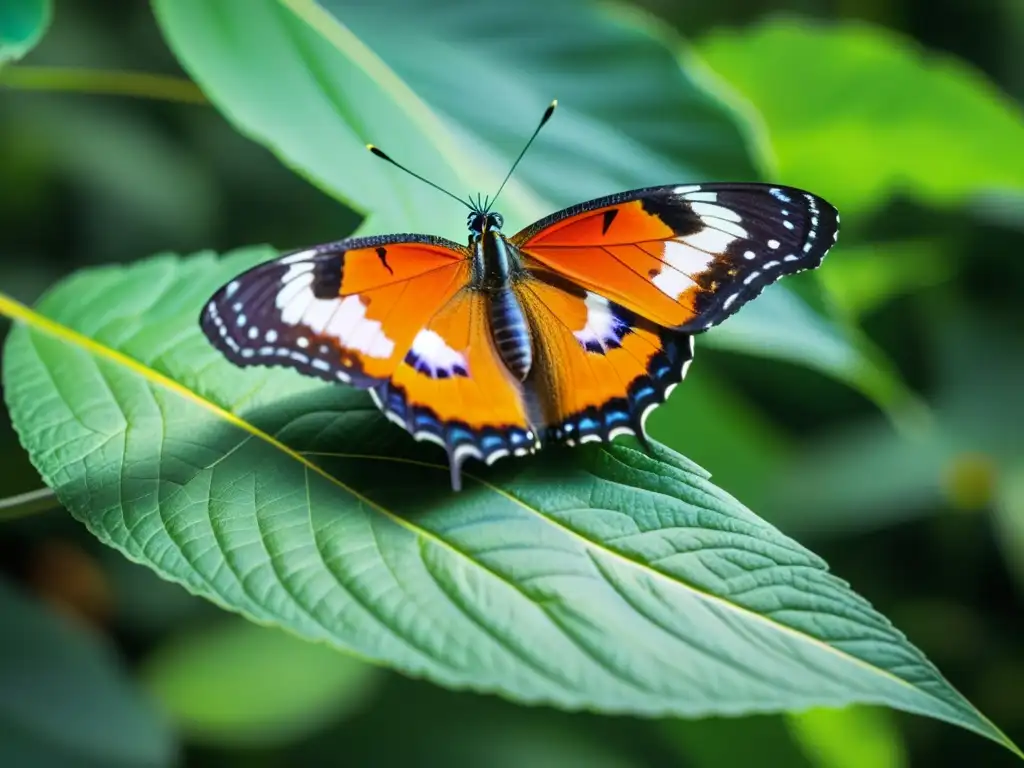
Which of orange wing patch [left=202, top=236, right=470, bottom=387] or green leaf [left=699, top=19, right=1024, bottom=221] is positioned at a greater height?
green leaf [left=699, top=19, right=1024, bottom=221]

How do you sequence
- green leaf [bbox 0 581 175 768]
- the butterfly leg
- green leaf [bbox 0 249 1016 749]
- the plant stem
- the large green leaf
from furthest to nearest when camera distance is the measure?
green leaf [bbox 0 581 175 768] → the plant stem → the large green leaf → the butterfly leg → green leaf [bbox 0 249 1016 749]

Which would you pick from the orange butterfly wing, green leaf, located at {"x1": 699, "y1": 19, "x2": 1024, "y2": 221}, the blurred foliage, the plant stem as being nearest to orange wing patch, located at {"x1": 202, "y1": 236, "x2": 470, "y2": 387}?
the orange butterfly wing

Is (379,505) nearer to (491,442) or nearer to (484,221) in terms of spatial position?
(491,442)

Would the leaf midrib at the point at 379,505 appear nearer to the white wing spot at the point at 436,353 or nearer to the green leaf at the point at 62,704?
the white wing spot at the point at 436,353

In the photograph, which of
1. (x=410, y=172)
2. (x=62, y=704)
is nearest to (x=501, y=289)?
(x=410, y=172)

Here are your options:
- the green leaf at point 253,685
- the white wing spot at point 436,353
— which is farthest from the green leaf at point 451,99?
the green leaf at point 253,685

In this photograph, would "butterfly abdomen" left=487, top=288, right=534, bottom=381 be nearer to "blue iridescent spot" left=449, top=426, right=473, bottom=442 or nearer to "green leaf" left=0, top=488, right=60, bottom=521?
"blue iridescent spot" left=449, top=426, right=473, bottom=442

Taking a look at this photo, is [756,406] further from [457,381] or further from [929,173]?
[457,381]
